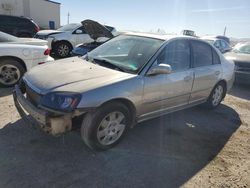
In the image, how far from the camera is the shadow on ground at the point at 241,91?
6.79 metres

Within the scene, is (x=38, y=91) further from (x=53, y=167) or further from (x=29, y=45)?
(x=29, y=45)

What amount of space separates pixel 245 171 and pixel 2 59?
5.17 meters

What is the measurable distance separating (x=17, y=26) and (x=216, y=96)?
11137mm

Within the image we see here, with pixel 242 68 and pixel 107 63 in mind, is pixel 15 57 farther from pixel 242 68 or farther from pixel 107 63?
pixel 242 68

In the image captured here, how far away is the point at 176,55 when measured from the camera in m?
4.01

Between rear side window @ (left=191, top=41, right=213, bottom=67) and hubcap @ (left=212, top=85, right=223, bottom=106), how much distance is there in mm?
740

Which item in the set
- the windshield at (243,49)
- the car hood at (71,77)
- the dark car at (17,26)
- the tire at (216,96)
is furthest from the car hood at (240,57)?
the dark car at (17,26)

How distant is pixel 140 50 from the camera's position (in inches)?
154

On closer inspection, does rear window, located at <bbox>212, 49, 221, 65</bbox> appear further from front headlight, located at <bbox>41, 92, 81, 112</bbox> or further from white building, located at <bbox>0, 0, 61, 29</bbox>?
white building, located at <bbox>0, 0, 61, 29</bbox>

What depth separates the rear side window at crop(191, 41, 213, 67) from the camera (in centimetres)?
439

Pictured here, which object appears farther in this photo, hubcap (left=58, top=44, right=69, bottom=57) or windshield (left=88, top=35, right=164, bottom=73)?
hubcap (left=58, top=44, right=69, bottom=57)

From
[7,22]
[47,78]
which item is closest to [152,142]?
[47,78]

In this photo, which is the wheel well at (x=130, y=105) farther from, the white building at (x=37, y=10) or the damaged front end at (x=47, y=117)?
the white building at (x=37, y=10)

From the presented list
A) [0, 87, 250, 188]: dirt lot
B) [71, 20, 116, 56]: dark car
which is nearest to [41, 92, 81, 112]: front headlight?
[0, 87, 250, 188]: dirt lot
